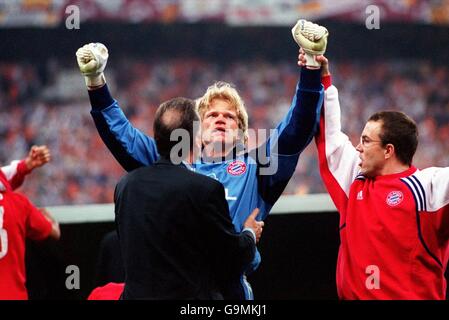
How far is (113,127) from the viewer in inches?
130

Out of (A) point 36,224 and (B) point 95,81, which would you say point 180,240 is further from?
(A) point 36,224

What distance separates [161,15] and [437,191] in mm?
12876

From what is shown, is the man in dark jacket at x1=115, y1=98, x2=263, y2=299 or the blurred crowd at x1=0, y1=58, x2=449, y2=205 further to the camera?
the blurred crowd at x1=0, y1=58, x2=449, y2=205

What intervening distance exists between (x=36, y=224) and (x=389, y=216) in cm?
194

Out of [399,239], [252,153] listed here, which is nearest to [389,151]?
[399,239]

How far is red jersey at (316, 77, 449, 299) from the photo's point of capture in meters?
2.98

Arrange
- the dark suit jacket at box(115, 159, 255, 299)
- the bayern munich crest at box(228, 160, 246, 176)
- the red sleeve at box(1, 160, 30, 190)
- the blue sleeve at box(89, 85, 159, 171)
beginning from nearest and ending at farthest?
the dark suit jacket at box(115, 159, 255, 299) → the bayern munich crest at box(228, 160, 246, 176) → the blue sleeve at box(89, 85, 159, 171) → the red sleeve at box(1, 160, 30, 190)

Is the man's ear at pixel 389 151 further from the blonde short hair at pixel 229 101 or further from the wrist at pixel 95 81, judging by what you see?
the wrist at pixel 95 81

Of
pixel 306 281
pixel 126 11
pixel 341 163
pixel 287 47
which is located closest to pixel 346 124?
pixel 287 47

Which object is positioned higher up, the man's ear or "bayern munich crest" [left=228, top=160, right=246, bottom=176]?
the man's ear

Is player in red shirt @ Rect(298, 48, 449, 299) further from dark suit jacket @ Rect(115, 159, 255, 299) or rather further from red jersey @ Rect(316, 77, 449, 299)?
dark suit jacket @ Rect(115, 159, 255, 299)

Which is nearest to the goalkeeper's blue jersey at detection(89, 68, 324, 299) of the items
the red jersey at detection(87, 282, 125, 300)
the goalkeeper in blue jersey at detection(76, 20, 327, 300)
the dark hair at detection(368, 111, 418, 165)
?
the goalkeeper in blue jersey at detection(76, 20, 327, 300)

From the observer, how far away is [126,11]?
15156 mm

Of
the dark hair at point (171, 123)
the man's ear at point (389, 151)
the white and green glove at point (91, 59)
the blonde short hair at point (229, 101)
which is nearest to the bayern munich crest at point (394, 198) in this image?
the man's ear at point (389, 151)
